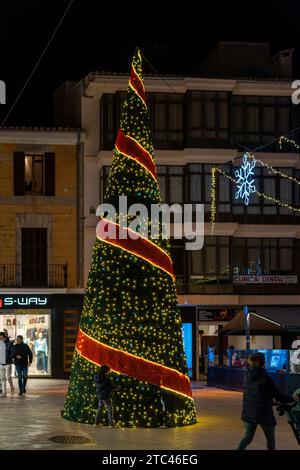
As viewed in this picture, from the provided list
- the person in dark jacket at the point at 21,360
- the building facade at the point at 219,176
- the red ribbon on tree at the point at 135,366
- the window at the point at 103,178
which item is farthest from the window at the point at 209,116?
the red ribbon on tree at the point at 135,366

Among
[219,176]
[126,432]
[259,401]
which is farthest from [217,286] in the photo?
[259,401]

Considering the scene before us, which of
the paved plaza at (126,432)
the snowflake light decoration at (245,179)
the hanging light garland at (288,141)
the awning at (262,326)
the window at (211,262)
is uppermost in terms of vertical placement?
the hanging light garland at (288,141)

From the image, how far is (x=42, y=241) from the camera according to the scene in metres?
32.8

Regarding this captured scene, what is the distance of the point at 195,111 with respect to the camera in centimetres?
3294

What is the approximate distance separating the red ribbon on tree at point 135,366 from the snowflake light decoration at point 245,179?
1709cm

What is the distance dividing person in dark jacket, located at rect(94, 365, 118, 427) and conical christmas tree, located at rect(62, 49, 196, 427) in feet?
0.78

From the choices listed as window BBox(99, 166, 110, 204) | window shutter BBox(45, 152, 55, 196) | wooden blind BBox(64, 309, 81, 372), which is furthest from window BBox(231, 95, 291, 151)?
wooden blind BBox(64, 309, 81, 372)

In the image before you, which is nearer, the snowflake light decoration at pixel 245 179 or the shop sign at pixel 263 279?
the snowflake light decoration at pixel 245 179

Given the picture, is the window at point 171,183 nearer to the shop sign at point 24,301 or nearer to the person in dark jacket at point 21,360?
the shop sign at point 24,301

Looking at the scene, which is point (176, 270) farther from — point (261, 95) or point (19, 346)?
point (19, 346)

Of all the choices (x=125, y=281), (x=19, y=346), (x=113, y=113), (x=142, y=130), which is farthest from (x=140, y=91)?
(x=113, y=113)

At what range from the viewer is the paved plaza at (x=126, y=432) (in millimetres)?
13305

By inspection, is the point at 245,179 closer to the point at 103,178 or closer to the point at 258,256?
the point at 258,256

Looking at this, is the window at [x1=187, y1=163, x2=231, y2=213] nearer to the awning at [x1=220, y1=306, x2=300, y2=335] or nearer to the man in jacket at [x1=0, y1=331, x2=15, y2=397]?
the awning at [x1=220, y1=306, x2=300, y2=335]
